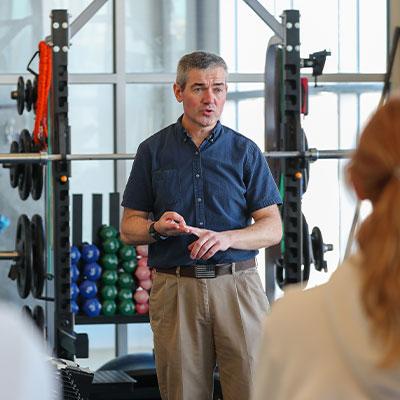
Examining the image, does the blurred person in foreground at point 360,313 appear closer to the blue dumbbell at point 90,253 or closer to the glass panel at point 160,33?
the blue dumbbell at point 90,253

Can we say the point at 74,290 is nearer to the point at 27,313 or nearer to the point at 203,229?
the point at 27,313

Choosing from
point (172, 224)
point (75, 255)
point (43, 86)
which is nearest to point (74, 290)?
point (75, 255)

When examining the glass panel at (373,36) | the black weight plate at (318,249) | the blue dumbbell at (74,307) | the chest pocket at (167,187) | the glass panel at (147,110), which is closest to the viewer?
the chest pocket at (167,187)

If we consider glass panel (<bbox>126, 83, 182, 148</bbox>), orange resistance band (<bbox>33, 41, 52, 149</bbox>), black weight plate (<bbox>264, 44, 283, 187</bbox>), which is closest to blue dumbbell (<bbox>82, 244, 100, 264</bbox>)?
orange resistance band (<bbox>33, 41, 52, 149</bbox>)

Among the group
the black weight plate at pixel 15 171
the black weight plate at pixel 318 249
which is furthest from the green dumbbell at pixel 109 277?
the black weight plate at pixel 318 249

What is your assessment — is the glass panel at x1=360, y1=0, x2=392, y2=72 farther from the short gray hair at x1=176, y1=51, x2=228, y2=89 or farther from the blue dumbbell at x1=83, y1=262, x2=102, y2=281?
the short gray hair at x1=176, y1=51, x2=228, y2=89

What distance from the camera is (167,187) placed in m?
3.64

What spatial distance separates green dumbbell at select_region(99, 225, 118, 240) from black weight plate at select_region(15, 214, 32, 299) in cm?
63

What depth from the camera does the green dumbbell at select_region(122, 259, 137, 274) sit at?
625cm

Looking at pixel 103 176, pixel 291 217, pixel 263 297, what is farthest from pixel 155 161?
pixel 103 176

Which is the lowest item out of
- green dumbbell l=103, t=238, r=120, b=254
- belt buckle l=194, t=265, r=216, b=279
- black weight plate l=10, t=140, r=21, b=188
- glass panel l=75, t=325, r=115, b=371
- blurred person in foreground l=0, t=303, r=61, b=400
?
glass panel l=75, t=325, r=115, b=371

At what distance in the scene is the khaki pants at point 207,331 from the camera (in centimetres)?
357

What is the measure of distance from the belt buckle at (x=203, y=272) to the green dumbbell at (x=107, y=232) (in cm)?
277

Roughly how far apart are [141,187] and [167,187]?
11 centimetres
